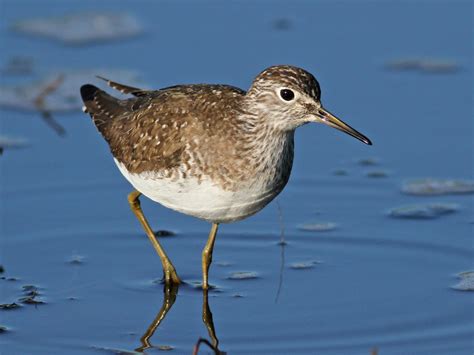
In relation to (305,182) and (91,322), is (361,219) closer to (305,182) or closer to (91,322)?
(305,182)

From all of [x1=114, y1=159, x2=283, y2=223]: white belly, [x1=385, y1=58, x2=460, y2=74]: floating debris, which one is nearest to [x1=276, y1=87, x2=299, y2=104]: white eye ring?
[x1=114, y1=159, x2=283, y2=223]: white belly

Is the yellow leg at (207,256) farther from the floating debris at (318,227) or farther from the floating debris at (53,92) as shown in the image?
the floating debris at (53,92)

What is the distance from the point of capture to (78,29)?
14914 mm

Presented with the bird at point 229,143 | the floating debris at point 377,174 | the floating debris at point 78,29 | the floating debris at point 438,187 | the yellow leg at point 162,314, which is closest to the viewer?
the yellow leg at point 162,314

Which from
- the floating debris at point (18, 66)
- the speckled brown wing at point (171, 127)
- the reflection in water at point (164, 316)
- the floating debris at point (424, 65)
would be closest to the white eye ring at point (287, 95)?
the speckled brown wing at point (171, 127)

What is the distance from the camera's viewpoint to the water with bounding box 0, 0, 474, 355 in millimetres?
8930

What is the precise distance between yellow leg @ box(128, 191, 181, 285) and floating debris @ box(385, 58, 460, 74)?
4.55 meters

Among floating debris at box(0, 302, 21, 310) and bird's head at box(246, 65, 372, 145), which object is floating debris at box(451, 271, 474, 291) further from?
floating debris at box(0, 302, 21, 310)

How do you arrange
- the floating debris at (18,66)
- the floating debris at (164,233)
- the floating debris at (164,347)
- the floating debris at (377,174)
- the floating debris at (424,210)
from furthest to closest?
the floating debris at (18,66), the floating debris at (377,174), the floating debris at (424,210), the floating debris at (164,233), the floating debris at (164,347)

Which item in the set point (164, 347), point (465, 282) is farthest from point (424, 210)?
point (164, 347)

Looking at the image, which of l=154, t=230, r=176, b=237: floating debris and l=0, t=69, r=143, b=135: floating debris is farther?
l=0, t=69, r=143, b=135: floating debris

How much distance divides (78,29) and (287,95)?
20.9 feet

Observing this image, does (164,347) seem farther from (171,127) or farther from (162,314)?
(171,127)

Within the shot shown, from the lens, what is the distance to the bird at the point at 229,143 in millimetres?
9109
